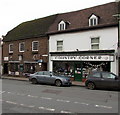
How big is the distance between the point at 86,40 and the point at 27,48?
935 cm

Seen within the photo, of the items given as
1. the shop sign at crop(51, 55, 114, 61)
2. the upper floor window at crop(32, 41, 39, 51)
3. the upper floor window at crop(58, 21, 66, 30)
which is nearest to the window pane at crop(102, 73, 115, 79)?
the shop sign at crop(51, 55, 114, 61)

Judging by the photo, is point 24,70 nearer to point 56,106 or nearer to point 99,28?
point 99,28

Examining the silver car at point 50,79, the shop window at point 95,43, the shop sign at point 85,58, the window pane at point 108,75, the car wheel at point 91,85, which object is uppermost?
the shop window at point 95,43

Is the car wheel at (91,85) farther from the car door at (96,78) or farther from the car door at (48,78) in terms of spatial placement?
the car door at (48,78)

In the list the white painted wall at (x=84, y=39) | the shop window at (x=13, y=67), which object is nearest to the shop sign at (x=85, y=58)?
the white painted wall at (x=84, y=39)

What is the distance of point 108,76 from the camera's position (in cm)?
1461

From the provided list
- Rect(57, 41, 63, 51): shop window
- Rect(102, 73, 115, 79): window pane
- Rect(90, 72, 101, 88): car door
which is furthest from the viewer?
Rect(57, 41, 63, 51): shop window

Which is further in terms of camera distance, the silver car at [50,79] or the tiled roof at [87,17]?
the tiled roof at [87,17]

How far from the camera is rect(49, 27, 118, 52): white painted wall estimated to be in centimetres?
1805

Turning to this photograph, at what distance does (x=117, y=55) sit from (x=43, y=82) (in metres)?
7.73

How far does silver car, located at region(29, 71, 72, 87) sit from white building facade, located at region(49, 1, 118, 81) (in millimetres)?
3985

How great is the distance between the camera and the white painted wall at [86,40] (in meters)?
18.0

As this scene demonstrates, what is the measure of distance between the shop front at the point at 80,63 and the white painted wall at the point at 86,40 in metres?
0.61

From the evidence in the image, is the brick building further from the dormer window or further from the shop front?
the dormer window
